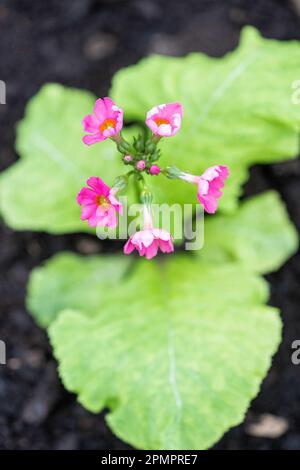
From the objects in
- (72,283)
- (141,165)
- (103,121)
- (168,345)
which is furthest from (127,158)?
(72,283)

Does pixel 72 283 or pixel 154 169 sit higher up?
pixel 154 169

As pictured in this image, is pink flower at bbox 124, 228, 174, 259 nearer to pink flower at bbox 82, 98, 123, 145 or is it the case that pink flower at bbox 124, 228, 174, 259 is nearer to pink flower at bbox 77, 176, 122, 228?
pink flower at bbox 77, 176, 122, 228

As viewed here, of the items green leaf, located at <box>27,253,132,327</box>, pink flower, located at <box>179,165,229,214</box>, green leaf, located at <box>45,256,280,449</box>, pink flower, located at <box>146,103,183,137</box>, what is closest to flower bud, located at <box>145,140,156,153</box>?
pink flower, located at <box>146,103,183,137</box>

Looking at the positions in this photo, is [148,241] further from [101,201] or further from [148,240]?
[101,201]

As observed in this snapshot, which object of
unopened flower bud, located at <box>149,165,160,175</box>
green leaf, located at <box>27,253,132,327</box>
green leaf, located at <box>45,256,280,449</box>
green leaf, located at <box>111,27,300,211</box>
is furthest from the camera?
green leaf, located at <box>27,253,132,327</box>

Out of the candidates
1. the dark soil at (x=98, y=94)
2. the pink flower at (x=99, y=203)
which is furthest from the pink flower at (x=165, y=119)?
the dark soil at (x=98, y=94)
